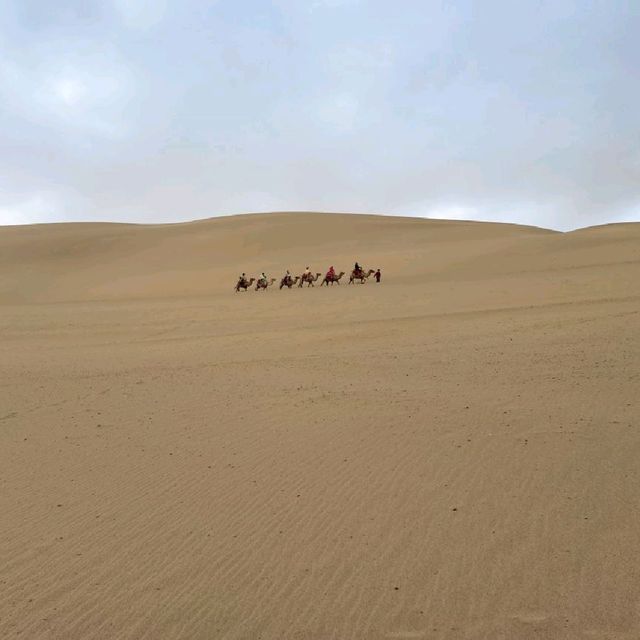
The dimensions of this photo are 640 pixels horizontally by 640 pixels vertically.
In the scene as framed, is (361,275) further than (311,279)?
No

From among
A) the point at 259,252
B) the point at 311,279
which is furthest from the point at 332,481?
the point at 259,252

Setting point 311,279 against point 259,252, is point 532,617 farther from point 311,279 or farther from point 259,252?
point 259,252

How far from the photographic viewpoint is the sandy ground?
180 inches

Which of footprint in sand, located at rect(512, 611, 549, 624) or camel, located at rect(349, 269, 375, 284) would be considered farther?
camel, located at rect(349, 269, 375, 284)

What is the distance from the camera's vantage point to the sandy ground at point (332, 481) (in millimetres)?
4574

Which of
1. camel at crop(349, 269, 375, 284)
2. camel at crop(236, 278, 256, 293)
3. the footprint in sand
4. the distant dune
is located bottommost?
the footprint in sand

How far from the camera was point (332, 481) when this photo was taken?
6.97 metres

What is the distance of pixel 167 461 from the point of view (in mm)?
7934

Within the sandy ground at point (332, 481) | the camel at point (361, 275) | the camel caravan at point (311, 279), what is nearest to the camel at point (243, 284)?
the camel caravan at point (311, 279)

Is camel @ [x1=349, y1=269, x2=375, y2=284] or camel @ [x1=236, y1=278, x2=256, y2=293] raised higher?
camel @ [x1=349, y1=269, x2=375, y2=284]

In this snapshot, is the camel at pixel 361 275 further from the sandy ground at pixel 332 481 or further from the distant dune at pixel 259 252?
the sandy ground at pixel 332 481

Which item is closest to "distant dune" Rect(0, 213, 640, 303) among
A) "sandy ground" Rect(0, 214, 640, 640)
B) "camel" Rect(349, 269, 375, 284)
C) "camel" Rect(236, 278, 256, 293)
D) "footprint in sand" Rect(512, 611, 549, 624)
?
"camel" Rect(349, 269, 375, 284)

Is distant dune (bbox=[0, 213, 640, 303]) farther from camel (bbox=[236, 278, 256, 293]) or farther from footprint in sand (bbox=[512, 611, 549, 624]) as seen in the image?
footprint in sand (bbox=[512, 611, 549, 624])

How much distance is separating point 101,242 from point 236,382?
152 ft
